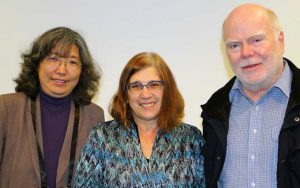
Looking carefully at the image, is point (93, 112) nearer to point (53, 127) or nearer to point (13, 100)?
point (53, 127)

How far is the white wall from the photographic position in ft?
9.24

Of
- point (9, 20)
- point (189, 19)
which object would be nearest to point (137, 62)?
point (189, 19)

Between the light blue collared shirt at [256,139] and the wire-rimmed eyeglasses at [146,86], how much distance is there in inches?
17.2

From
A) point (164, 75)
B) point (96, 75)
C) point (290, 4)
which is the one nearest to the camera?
point (164, 75)

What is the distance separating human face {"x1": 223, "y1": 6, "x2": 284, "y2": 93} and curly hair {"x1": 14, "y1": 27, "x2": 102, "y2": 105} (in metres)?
0.93

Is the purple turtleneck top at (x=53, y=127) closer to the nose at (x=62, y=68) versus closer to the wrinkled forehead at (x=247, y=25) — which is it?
the nose at (x=62, y=68)

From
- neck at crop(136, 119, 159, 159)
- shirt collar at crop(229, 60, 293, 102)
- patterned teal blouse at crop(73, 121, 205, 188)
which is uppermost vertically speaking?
shirt collar at crop(229, 60, 293, 102)

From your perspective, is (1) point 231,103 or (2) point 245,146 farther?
(1) point 231,103

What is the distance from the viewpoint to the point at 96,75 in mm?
2416

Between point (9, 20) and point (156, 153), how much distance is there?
1.70 m

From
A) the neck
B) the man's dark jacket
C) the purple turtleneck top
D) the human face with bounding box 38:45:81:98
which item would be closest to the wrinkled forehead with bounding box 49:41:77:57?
the human face with bounding box 38:45:81:98

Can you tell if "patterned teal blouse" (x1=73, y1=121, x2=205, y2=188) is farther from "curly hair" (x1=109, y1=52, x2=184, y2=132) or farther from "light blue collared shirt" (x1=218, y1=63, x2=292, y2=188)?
→ "light blue collared shirt" (x1=218, y1=63, x2=292, y2=188)

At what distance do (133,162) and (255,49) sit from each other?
84cm

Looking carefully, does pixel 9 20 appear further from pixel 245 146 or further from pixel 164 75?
pixel 245 146
